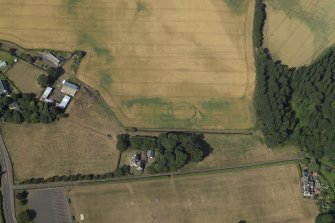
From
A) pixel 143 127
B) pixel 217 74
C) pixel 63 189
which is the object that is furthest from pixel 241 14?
pixel 63 189

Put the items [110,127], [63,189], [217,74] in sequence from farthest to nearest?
[217,74] → [110,127] → [63,189]

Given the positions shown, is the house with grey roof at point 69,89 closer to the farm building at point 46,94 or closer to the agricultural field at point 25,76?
the farm building at point 46,94

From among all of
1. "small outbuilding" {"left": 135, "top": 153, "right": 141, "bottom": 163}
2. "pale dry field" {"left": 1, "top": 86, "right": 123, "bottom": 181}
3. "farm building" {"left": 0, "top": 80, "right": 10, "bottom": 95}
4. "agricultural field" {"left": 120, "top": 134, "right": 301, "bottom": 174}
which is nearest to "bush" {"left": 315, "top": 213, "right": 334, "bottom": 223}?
"agricultural field" {"left": 120, "top": 134, "right": 301, "bottom": 174}

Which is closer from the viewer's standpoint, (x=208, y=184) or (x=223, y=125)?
(x=208, y=184)

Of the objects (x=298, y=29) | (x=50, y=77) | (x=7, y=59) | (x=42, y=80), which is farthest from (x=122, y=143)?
(x=298, y=29)

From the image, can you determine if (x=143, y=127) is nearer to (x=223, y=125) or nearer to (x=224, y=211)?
(x=223, y=125)
